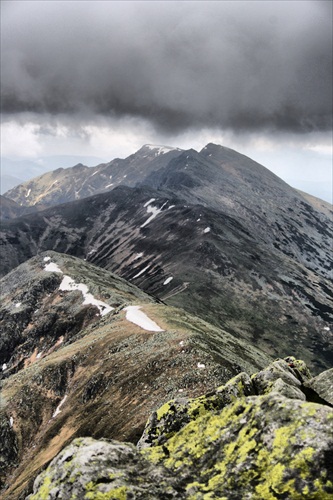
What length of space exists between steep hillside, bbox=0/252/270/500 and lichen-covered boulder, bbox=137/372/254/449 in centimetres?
2954

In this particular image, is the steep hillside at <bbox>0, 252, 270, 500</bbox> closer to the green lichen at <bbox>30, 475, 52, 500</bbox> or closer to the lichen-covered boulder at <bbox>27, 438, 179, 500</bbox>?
the lichen-covered boulder at <bbox>27, 438, 179, 500</bbox>

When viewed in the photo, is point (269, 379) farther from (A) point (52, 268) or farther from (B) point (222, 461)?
(A) point (52, 268)

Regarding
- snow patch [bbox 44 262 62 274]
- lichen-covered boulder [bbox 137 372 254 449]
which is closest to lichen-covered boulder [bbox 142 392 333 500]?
lichen-covered boulder [bbox 137 372 254 449]

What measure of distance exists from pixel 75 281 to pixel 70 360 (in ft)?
220

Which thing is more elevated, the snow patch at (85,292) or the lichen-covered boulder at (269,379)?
the lichen-covered boulder at (269,379)

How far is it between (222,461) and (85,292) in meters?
126

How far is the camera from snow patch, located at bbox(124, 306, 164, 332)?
271 feet

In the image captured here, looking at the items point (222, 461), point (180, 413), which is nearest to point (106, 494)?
point (222, 461)

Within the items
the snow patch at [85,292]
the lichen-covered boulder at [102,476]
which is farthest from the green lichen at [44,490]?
the snow patch at [85,292]

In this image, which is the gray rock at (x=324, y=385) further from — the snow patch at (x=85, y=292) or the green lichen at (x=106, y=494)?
the snow patch at (x=85, y=292)

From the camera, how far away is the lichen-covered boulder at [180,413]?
18.5 metres

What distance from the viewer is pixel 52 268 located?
166 meters

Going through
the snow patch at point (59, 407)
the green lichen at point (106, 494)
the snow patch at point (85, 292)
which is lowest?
the snow patch at point (59, 407)

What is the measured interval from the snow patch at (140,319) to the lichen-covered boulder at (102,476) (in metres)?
63.9
